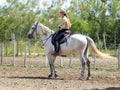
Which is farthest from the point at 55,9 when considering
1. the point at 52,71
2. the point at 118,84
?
the point at 118,84

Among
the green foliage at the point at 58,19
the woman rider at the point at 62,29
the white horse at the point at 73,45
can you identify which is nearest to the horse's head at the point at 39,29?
the white horse at the point at 73,45

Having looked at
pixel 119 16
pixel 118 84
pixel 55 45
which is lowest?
pixel 118 84

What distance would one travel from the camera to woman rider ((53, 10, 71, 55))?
42.9ft

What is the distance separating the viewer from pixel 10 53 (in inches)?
1151

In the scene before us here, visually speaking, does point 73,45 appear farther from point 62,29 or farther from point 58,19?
point 58,19

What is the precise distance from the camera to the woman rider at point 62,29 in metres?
13.1

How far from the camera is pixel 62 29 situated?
1321 cm

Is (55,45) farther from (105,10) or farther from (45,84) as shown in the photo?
(105,10)

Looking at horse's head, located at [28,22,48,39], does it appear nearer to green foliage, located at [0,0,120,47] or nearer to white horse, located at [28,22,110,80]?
white horse, located at [28,22,110,80]

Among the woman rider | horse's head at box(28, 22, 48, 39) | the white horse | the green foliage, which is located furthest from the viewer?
the green foliage

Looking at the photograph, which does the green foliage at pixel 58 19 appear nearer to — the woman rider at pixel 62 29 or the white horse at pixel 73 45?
the white horse at pixel 73 45

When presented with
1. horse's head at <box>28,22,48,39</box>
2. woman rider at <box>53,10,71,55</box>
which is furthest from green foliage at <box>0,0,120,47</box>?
woman rider at <box>53,10,71,55</box>

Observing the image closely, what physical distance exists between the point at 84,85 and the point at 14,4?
904 inches

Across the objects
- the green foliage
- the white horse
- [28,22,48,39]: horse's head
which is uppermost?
the green foliage
